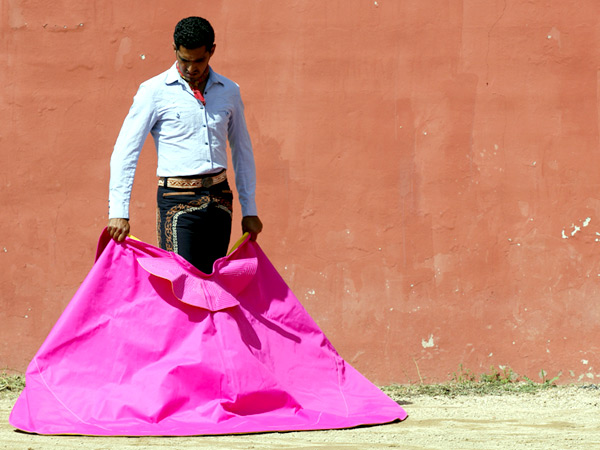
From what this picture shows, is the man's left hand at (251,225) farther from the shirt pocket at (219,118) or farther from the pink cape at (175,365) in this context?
the shirt pocket at (219,118)

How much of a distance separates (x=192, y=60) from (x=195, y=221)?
0.73m

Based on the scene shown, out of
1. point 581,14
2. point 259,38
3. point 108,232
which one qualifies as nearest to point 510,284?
point 581,14

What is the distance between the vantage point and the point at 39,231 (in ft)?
19.0

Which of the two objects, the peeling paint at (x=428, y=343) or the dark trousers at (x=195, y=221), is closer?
the dark trousers at (x=195, y=221)

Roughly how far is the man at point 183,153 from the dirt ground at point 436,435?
936mm

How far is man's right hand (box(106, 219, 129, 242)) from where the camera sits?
4.53 meters

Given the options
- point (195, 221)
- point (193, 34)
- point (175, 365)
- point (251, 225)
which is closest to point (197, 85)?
point (193, 34)

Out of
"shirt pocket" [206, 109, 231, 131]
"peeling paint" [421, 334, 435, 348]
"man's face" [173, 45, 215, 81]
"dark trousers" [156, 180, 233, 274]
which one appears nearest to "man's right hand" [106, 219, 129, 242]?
"dark trousers" [156, 180, 233, 274]

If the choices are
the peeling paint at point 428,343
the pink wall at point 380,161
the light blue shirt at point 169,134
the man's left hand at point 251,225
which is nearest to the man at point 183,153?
the light blue shirt at point 169,134

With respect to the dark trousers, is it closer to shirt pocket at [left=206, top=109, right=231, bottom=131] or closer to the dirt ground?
shirt pocket at [left=206, top=109, right=231, bottom=131]

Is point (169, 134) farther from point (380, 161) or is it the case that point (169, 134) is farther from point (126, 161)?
point (380, 161)

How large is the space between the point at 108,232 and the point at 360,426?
1453 mm

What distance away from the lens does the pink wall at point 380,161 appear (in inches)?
224

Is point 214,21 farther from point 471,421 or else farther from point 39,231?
point 471,421
